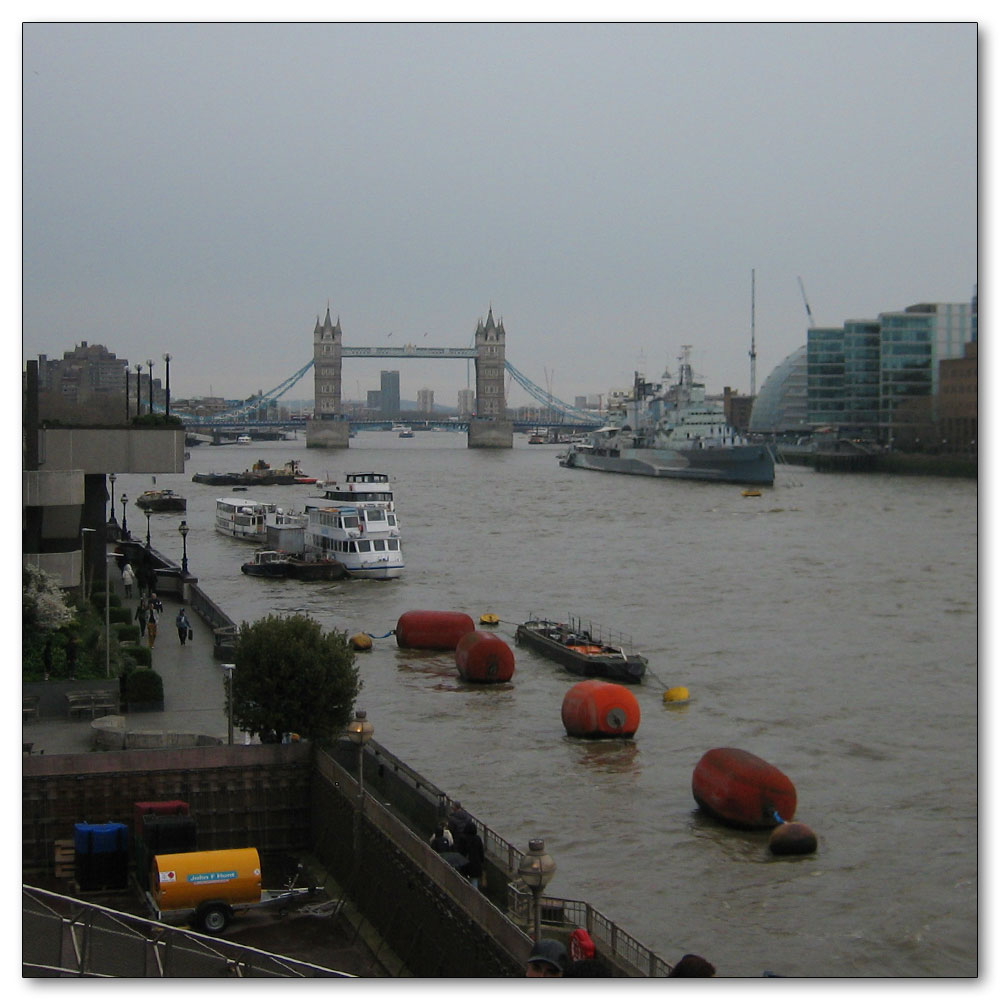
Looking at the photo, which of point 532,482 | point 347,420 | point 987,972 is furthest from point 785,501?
point 347,420

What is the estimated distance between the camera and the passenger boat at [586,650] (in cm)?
1675

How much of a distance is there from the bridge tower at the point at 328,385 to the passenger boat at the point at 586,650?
96.5m

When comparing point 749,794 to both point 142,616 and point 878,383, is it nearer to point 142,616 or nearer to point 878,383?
point 142,616

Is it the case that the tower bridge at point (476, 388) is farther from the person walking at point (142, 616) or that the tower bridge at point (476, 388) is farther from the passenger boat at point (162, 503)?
the person walking at point (142, 616)

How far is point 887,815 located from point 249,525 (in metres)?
28.3

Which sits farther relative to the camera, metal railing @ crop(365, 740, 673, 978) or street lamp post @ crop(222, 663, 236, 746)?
street lamp post @ crop(222, 663, 236, 746)

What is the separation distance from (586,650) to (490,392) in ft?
367

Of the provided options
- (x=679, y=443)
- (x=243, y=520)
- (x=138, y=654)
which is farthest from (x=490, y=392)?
(x=138, y=654)

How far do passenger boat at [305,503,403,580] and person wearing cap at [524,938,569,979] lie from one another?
2167 cm

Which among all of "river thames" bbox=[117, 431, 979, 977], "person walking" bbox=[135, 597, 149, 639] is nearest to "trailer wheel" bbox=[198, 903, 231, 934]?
"river thames" bbox=[117, 431, 979, 977]

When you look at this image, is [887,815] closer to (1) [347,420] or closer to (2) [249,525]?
(2) [249,525]

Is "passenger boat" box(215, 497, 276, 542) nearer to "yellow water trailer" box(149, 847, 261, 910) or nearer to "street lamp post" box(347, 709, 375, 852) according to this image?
"street lamp post" box(347, 709, 375, 852)

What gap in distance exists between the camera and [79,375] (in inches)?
766

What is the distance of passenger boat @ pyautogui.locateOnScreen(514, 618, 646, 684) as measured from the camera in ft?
55.0
